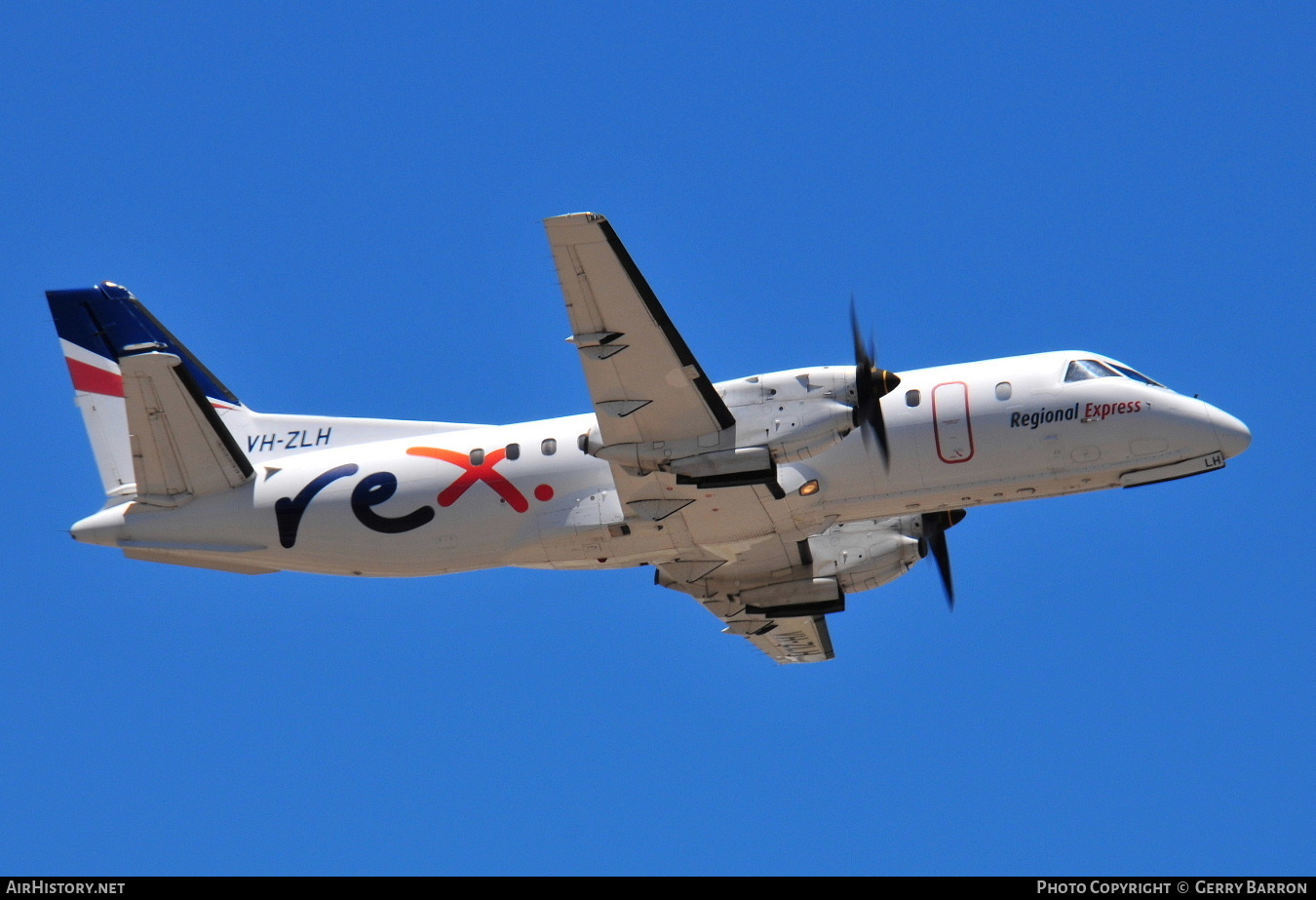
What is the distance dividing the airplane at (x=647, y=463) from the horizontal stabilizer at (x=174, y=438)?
30mm

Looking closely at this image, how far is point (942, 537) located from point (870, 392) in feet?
21.0

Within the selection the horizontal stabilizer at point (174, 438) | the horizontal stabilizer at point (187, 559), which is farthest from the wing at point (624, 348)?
the horizontal stabilizer at point (187, 559)

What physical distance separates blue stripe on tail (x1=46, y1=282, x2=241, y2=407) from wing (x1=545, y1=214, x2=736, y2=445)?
8946 millimetres

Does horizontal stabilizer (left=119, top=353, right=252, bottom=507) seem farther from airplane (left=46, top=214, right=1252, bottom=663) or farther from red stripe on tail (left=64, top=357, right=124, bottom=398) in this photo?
red stripe on tail (left=64, top=357, right=124, bottom=398)

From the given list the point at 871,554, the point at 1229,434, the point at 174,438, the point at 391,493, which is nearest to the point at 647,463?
the point at 391,493

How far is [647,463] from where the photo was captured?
19172mm

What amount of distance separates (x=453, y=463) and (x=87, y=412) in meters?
7.50

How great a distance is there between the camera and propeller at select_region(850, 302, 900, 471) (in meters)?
18.9

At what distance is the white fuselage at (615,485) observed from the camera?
19531mm

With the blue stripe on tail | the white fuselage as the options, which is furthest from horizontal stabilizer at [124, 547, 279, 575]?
the blue stripe on tail

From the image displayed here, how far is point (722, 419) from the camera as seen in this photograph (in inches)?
749
